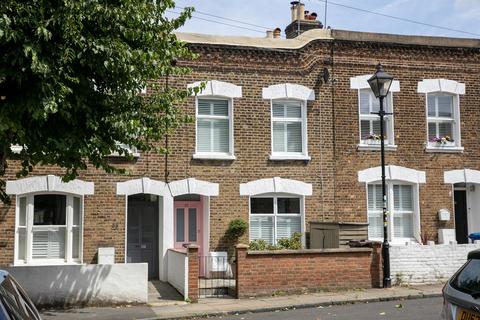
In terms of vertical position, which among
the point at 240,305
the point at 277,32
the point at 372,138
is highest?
the point at 277,32

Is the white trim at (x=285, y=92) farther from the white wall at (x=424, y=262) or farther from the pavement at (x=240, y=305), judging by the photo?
the pavement at (x=240, y=305)

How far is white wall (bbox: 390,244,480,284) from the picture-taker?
→ 15.7 metres

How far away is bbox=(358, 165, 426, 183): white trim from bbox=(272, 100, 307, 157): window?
2007 mm

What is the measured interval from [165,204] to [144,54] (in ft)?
21.7

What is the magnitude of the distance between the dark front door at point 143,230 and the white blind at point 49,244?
1944mm

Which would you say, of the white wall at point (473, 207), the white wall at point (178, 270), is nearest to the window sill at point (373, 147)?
the white wall at point (473, 207)

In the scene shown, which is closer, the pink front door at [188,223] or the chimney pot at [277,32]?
the pink front door at [188,223]

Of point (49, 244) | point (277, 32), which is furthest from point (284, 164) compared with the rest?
point (49, 244)

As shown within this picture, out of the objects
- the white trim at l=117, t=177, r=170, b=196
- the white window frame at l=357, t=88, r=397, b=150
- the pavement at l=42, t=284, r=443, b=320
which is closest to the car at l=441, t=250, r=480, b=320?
the pavement at l=42, t=284, r=443, b=320

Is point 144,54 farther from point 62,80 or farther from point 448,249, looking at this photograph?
point 448,249

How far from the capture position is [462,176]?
19047mm

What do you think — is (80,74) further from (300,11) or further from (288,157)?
(300,11)

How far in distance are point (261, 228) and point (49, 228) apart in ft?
19.5

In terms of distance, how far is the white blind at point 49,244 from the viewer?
1587 cm
